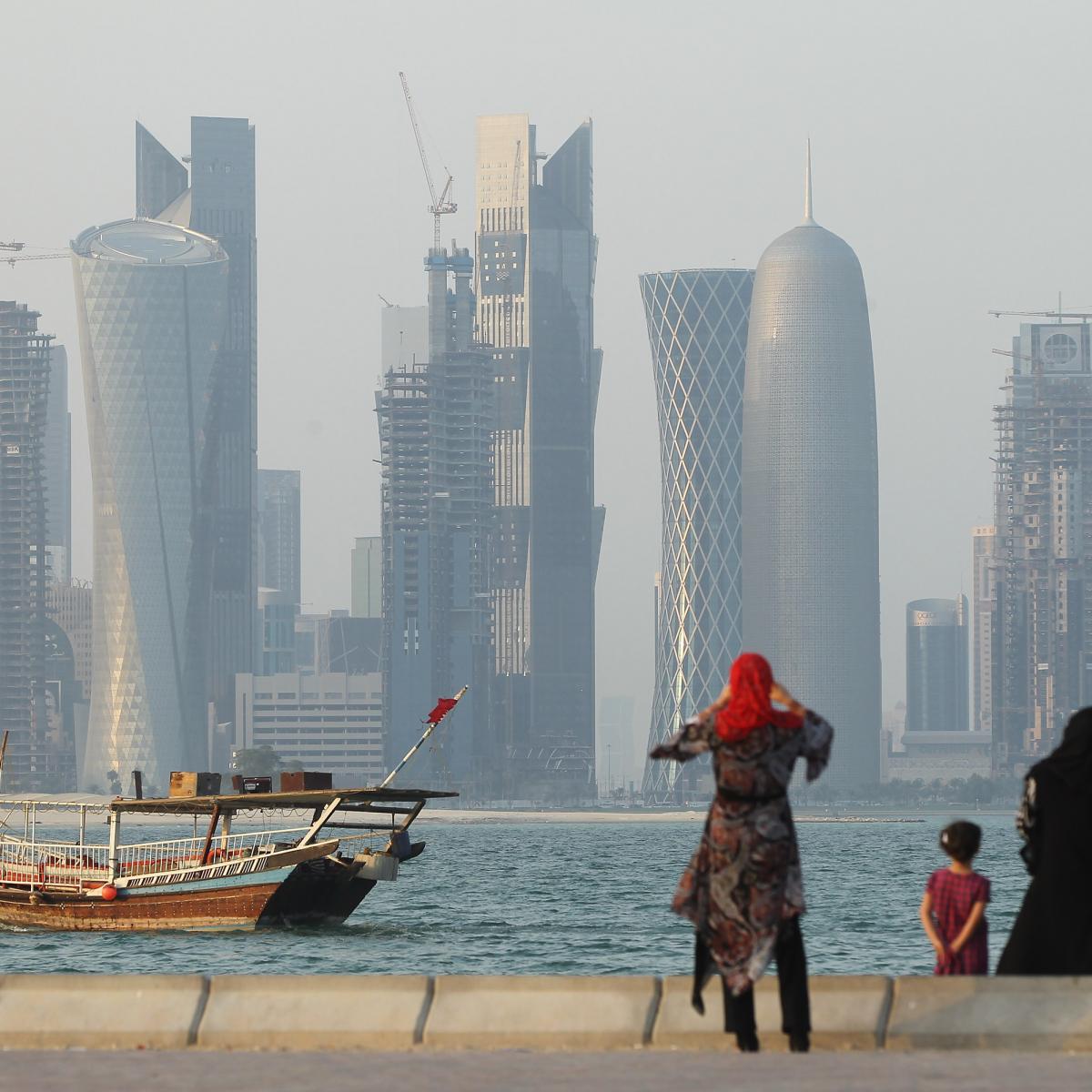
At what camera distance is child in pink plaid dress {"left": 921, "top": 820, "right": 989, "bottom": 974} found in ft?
48.5

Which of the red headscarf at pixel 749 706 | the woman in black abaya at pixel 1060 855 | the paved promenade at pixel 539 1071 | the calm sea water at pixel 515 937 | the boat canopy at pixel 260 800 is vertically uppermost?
the red headscarf at pixel 749 706

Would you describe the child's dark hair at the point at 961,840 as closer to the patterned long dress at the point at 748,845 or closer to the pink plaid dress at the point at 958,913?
the pink plaid dress at the point at 958,913

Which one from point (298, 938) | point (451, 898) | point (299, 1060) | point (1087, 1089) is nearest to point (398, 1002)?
point (299, 1060)

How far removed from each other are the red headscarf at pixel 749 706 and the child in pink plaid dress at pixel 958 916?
2.12 meters

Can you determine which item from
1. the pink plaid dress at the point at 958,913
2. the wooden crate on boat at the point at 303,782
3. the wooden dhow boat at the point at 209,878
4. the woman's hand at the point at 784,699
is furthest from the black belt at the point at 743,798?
the wooden crate on boat at the point at 303,782

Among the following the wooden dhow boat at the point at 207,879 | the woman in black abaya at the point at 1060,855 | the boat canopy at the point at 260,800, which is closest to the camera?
the woman in black abaya at the point at 1060,855

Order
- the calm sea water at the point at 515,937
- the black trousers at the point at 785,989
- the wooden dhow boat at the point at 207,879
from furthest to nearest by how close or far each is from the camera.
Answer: the wooden dhow boat at the point at 207,879 < the calm sea water at the point at 515,937 < the black trousers at the point at 785,989

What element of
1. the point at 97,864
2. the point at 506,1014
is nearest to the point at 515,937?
the point at 97,864

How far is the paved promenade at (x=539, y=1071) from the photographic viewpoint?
475 inches

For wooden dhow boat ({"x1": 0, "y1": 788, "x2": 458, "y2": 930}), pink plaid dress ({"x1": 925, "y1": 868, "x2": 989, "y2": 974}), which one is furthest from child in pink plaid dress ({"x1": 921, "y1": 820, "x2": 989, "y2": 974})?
wooden dhow boat ({"x1": 0, "y1": 788, "x2": 458, "y2": 930})

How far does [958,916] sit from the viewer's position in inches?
586

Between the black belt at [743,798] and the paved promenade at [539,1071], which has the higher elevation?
the black belt at [743,798]

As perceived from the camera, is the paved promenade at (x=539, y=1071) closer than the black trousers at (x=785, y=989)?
Yes

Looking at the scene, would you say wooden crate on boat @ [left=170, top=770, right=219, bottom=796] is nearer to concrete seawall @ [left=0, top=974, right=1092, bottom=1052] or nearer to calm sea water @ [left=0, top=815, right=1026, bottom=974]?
calm sea water @ [left=0, top=815, right=1026, bottom=974]
